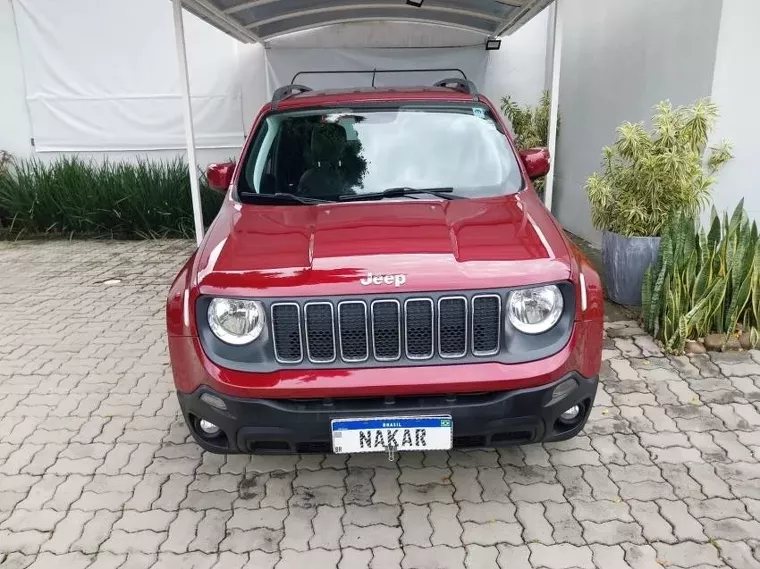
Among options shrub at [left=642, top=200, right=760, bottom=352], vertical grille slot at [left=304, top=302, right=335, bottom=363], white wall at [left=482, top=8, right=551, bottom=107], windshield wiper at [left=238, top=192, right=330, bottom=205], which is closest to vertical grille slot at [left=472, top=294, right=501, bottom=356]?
vertical grille slot at [left=304, top=302, right=335, bottom=363]

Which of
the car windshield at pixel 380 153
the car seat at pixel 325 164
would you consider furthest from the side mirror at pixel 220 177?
the car seat at pixel 325 164

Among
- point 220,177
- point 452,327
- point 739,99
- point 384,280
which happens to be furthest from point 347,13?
point 452,327

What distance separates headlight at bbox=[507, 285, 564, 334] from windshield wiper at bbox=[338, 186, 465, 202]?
0.96m

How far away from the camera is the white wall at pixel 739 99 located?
467 centimetres

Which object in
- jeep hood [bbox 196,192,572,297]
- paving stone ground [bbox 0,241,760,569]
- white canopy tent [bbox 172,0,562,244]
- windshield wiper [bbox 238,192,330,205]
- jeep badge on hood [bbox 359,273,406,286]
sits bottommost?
paving stone ground [bbox 0,241,760,569]

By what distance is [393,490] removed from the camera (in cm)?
302

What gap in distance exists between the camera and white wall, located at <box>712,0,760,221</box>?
4668 mm

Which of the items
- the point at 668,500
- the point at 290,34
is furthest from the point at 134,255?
the point at 668,500

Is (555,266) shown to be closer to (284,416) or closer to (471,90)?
(284,416)

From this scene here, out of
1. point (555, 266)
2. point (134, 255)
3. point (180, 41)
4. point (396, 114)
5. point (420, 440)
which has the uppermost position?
point (180, 41)

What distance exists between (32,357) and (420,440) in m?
3.66

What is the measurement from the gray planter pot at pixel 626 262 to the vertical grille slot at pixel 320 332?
3.31m

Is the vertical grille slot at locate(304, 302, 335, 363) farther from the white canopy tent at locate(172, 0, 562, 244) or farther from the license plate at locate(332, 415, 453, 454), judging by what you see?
the white canopy tent at locate(172, 0, 562, 244)

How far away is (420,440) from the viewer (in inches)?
98.5
